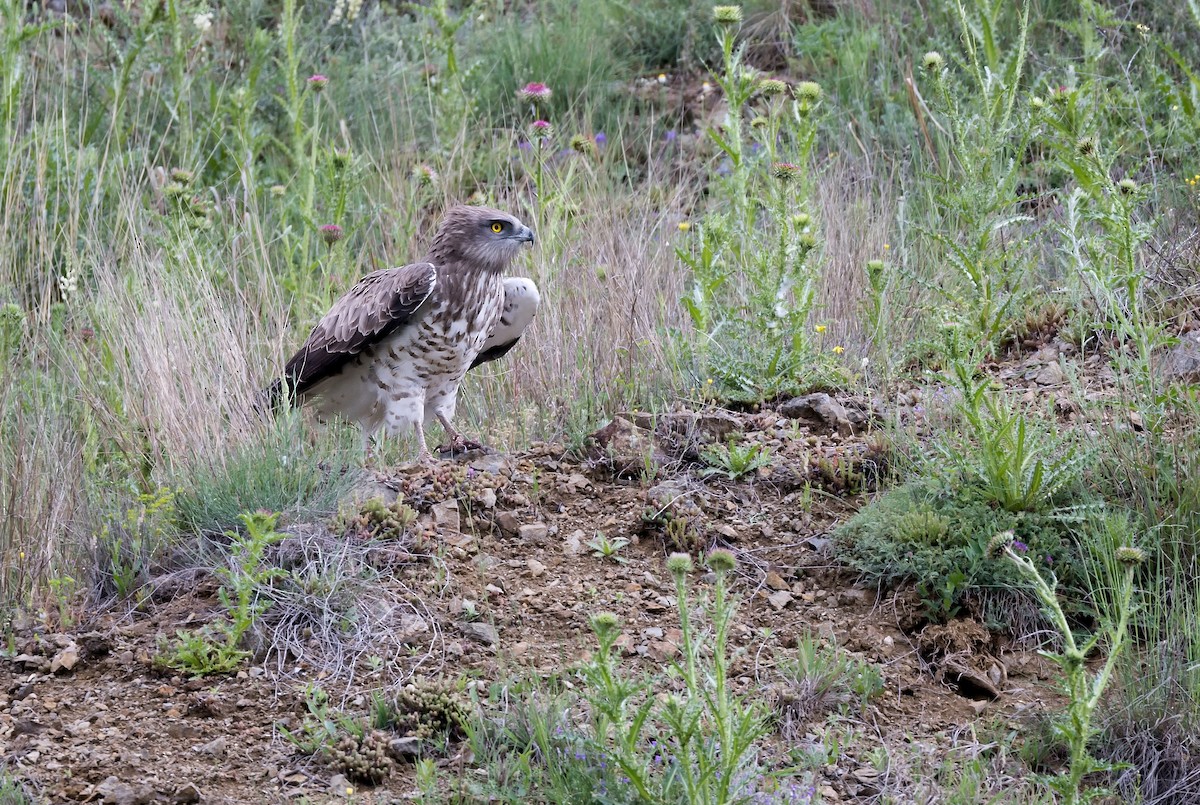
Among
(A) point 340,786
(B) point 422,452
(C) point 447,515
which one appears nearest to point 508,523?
(C) point 447,515

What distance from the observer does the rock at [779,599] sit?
425 cm

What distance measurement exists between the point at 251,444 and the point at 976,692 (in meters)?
2.54

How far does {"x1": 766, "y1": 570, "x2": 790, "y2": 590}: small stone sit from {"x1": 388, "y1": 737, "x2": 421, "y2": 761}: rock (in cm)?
135

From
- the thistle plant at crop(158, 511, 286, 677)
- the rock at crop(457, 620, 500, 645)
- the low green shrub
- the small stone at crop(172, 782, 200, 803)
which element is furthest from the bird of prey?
the small stone at crop(172, 782, 200, 803)

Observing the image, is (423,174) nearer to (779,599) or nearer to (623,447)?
(623,447)

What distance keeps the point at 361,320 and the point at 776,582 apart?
2190 millimetres

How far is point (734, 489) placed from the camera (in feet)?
15.8

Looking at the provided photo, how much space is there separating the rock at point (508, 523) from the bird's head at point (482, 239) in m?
1.41

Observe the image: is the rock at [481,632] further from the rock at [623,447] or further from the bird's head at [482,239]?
the bird's head at [482,239]

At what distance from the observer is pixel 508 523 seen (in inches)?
181

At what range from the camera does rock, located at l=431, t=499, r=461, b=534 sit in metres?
4.57

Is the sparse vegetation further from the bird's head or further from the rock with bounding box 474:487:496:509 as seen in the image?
the bird's head

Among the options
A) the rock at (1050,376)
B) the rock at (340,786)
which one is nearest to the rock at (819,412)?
the rock at (1050,376)

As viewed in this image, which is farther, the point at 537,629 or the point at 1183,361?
the point at 1183,361
